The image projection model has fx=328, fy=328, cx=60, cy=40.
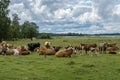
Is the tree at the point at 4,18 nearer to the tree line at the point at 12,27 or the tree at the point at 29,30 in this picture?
the tree line at the point at 12,27

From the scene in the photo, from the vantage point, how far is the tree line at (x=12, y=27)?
79.2m

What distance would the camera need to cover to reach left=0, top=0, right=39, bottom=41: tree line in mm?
79250

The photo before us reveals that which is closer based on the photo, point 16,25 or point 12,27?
point 12,27

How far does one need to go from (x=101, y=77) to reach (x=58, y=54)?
37.6 ft

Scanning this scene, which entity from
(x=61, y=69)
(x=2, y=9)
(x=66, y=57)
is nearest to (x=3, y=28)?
(x=2, y=9)

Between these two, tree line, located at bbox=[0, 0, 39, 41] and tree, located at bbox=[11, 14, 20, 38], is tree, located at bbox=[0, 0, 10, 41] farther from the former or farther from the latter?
tree, located at bbox=[11, 14, 20, 38]

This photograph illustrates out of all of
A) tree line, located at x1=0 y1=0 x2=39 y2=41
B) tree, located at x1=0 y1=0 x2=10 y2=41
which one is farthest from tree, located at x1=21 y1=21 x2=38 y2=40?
tree, located at x1=0 y1=0 x2=10 y2=41

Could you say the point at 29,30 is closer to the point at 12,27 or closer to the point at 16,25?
the point at 16,25

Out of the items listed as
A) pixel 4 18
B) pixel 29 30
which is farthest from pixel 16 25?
pixel 4 18

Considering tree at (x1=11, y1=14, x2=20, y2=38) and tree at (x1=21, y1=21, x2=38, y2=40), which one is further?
tree at (x1=21, y1=21, x2=38, y2=40)

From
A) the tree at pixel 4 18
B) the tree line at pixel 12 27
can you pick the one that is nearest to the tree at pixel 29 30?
the tree line at pixel 12 27

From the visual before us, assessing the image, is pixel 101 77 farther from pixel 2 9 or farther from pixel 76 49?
pixel 2 9

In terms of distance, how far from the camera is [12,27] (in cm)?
10031

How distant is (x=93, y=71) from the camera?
19578mm
